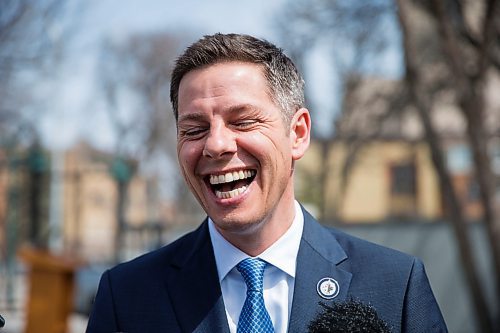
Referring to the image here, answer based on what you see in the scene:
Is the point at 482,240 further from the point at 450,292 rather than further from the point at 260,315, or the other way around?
the point at 260,315

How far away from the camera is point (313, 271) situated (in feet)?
8.39

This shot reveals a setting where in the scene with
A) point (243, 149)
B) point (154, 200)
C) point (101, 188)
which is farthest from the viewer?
point (101, 188)

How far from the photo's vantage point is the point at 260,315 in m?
2.42

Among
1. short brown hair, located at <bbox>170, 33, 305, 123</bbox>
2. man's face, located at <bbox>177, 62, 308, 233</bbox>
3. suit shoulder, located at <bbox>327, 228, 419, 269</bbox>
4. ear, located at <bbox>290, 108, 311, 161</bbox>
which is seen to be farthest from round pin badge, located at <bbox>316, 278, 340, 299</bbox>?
short brown hair, located at <bbox>170, 33, 305, 123</bbox>

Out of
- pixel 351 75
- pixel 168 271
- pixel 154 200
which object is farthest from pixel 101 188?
pixel 168 271

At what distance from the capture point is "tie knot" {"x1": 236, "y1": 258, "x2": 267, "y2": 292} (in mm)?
2490

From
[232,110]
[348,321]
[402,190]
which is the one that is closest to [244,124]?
[232,110]

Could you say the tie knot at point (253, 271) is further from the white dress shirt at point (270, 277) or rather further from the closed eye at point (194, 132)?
the closed eye at point (194, 132)

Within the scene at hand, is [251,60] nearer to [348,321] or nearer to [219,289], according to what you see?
[219,289]

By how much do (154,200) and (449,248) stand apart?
55.2 feet

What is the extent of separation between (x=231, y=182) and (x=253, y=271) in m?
0.29

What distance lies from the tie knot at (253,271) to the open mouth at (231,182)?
256 mm

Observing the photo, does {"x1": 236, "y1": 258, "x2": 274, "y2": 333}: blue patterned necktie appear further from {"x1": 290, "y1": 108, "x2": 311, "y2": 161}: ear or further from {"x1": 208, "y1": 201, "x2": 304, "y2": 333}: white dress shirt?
{"x1": 290, "y1": 108, "x2": 311, "y2": 161}: ear

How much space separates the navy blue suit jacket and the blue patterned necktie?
7 centimetres
